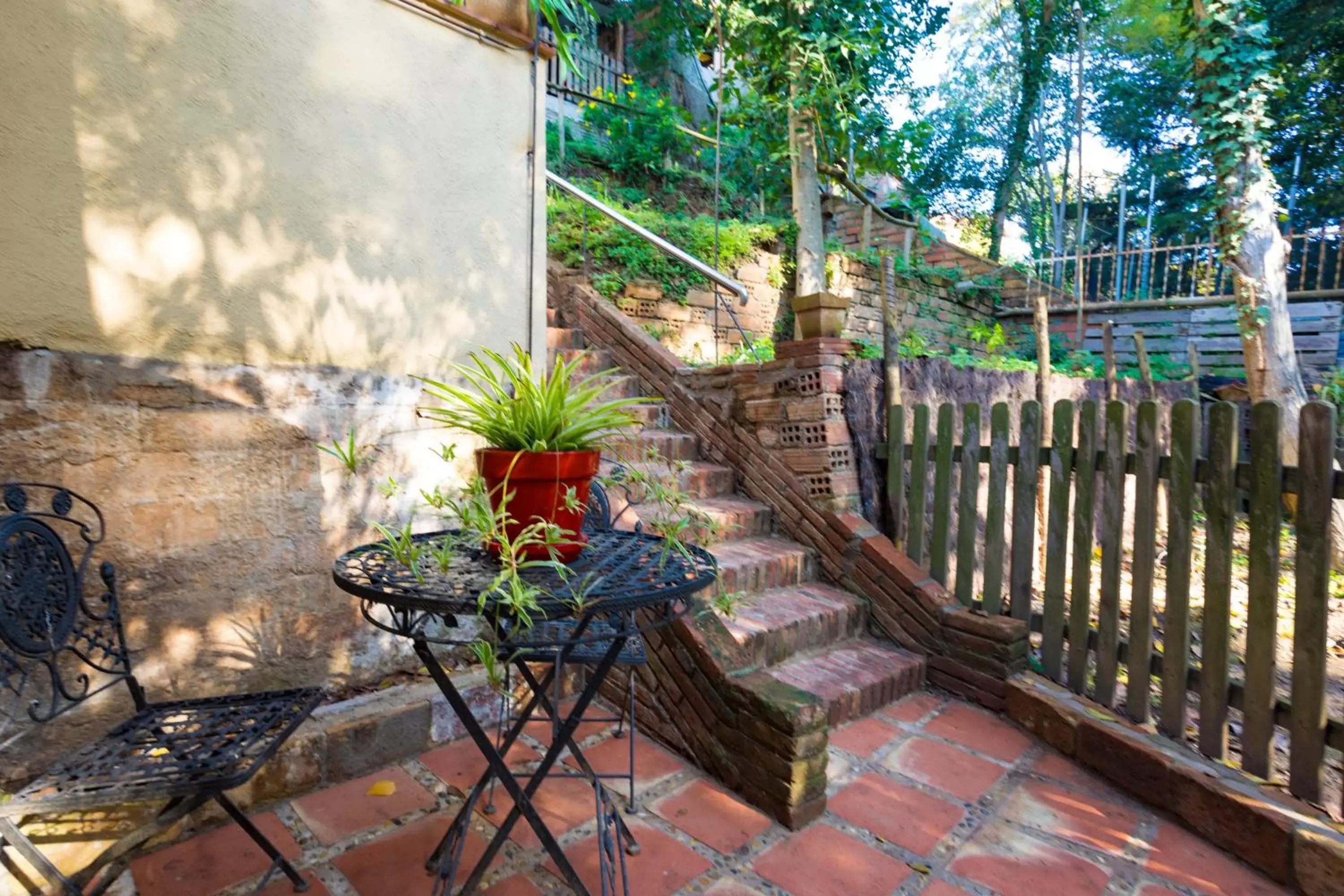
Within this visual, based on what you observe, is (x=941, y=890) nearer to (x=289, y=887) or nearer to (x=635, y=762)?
(x=635, y=762)

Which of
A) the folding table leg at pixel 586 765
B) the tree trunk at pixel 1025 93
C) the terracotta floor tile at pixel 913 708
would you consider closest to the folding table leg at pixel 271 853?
the folding table leg at pixel 586 765

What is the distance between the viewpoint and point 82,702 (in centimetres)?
177

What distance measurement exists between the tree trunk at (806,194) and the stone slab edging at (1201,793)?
4580 millimetres

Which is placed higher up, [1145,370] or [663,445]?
[1145,370]

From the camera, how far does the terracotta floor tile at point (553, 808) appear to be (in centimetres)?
200

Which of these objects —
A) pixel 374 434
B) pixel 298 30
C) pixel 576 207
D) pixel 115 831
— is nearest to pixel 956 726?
pixel 374 434

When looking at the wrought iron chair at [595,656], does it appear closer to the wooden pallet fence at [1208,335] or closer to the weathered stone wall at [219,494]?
the weathered stone wall at [219,494]

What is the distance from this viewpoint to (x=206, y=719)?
1.75 metres

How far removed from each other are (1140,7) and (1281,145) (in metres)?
7.01

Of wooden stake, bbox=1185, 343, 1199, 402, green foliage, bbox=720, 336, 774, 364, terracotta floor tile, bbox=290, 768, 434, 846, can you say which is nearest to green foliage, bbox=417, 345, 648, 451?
terracotta floor tile, bbox=290, 768, 434, 846

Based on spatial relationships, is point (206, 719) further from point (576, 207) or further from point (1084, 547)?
point (576, 207)

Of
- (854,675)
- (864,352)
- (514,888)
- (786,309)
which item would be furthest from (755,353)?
(514,888)

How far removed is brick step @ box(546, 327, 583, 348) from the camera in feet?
16.3

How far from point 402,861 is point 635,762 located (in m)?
0.85
